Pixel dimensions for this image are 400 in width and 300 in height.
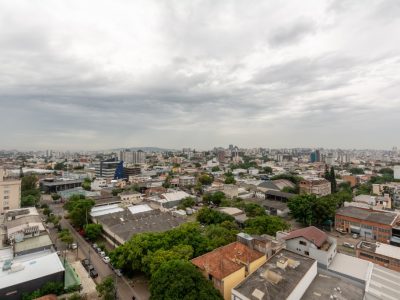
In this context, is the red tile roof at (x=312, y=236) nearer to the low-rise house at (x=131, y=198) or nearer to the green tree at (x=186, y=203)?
the green tree at (x=186, y=203)

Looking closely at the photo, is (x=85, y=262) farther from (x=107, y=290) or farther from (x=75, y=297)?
(x=107, y=290)

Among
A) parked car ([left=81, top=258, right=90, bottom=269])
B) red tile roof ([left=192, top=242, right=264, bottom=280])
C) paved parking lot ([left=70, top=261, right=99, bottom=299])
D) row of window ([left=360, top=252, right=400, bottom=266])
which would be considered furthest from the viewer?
parked car ([left=81, top=258, right=90, bottom=269])

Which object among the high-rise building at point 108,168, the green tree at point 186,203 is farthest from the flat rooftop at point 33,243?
the high-rise building at point 108,168

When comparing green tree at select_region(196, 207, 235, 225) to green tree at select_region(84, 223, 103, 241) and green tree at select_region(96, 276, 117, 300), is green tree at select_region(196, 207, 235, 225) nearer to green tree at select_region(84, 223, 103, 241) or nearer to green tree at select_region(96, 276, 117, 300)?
green tree at select_region(84, 223, 103, 241)

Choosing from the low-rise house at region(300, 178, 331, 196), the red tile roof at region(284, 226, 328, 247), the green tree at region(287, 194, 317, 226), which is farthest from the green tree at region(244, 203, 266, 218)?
the low-rise house at region(300, 178, 331, 196)

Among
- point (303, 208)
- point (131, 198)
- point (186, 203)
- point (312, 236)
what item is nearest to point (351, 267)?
point (312, 236)

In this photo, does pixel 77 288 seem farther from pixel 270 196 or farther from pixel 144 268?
pixel 270 196

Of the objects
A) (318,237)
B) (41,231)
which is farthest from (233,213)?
(41,231)

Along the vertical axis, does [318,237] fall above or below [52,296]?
above
